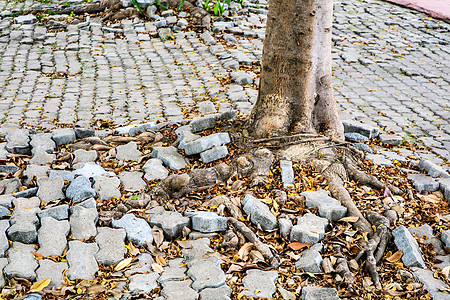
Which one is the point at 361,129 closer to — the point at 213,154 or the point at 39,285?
the point at 213,154

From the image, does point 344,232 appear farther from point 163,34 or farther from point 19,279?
point 163,34

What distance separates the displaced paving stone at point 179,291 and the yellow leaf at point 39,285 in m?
0.71

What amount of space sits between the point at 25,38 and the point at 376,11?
24.8 feet

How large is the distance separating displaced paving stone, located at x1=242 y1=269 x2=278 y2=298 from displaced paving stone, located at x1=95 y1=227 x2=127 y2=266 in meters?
0.87

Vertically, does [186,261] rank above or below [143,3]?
below

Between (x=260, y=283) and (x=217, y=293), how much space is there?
288 millimetres

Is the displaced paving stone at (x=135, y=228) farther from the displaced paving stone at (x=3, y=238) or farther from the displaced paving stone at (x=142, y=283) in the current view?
the displaced paving stone at (x=3, y=238)

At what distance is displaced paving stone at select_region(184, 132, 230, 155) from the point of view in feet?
13.8

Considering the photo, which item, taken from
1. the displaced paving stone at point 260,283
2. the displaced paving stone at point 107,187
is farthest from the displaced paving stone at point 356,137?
the displaced paving stone at point 107,187

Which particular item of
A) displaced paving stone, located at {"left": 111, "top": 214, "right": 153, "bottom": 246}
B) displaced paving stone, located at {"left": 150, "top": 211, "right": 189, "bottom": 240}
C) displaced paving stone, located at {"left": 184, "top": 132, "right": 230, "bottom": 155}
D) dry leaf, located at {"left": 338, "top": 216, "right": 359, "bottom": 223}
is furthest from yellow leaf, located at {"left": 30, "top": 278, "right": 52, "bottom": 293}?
dry leaf, located at {"left": 338, "top": 216, "right": 359, "bottom": 223}

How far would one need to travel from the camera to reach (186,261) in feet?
10.1

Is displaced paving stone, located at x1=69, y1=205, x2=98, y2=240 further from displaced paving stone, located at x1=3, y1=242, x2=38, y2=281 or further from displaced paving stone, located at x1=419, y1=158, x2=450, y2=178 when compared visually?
displaced paving stone, located at x1=419, y1=158, x2=450, y2=178

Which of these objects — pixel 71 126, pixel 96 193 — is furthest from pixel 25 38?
pixel 96 193

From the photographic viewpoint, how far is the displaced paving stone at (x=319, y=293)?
2.72 metres
